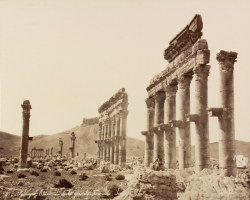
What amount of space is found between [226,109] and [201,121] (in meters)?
2.21

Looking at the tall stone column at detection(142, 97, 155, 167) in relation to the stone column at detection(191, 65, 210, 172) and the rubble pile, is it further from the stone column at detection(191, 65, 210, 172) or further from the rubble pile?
the rubble pile

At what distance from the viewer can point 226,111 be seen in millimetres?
16812

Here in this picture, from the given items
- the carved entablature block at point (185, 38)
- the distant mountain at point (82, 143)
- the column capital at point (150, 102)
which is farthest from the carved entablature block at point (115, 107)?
the distant mountain at point (82, 143)

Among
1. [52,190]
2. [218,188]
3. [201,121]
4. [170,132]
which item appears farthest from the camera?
[170,132]

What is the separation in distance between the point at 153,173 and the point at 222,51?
23.3 feet

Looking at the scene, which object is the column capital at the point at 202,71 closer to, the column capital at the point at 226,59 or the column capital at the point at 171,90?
the column capital at the point at 226,59

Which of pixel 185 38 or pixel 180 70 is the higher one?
pixel 185 38

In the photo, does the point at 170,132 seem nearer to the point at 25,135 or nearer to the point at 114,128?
the point at 25,135

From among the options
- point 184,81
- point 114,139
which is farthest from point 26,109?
point 184,81

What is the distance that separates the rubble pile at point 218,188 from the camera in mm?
13578

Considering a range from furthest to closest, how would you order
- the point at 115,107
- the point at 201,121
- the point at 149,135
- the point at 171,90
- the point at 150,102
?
the point at 115,107, the point at 150,102, the point at 149,135, the point at 171,90, the point at 201,121

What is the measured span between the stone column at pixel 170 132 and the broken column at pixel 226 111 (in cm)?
717

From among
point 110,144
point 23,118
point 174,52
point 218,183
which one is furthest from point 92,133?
point 218,183

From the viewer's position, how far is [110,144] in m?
45.7
